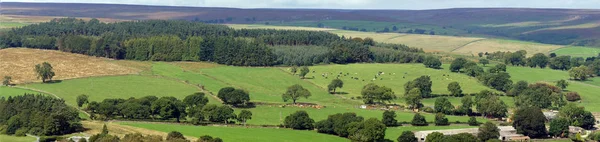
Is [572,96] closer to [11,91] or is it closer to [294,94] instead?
[294,94]

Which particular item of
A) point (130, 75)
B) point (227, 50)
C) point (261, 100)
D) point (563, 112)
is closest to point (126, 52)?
point (227, 50)

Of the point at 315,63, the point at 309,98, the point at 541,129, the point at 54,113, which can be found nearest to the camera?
the point at 54,113

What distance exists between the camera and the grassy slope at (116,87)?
9988cm

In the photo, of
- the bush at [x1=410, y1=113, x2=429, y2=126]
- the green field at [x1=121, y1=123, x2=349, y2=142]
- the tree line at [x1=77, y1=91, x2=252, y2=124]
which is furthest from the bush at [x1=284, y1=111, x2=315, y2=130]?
the bush at [x1=410, y1=113, x2=429, y2=126]

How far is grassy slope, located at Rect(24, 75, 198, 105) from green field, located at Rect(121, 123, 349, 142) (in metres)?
21.2

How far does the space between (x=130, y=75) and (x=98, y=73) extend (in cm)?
528

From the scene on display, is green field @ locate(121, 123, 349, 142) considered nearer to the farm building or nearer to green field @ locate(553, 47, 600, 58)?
the farm building

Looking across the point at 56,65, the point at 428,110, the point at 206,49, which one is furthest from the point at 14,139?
the point at 206,49

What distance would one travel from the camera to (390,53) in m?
154

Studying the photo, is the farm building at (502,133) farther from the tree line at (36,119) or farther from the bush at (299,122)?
the tree line at (36,119)

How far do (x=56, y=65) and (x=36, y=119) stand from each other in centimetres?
5436

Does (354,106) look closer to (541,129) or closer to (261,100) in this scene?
(261,100)

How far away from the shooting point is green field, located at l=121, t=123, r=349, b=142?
72.5 metres

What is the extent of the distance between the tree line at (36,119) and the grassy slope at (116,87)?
13.3 meters
